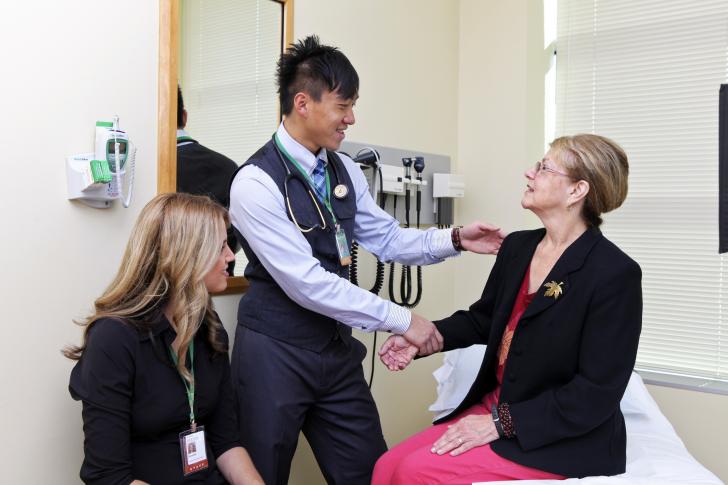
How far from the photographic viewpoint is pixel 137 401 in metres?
1.58

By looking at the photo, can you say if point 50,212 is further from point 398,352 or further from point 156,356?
point 398,352

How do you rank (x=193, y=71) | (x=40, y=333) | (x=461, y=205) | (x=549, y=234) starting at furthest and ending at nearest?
(x=461, y=205), (x=193, y=71), (x=549, y=234), (x=40, y=333)

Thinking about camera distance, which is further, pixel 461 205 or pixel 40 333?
pixel 461 205

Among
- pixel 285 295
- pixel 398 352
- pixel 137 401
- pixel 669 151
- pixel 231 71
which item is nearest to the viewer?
pixel 137 401

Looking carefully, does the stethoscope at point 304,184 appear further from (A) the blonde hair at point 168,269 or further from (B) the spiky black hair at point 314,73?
(A) the blonde hair at point 168,269

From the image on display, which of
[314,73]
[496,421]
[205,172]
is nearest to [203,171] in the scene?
[205,172]

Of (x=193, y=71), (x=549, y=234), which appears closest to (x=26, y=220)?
(x=193, y=71)

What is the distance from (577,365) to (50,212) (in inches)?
52.6

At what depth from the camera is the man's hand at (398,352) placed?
7.04 feet

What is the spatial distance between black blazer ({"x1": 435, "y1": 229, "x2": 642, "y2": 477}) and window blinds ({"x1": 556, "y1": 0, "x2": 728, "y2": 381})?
1.17m

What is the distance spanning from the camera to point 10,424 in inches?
67.5

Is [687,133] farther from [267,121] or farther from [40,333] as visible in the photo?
[40,333]

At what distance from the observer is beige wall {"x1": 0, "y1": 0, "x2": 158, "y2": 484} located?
5.59ft

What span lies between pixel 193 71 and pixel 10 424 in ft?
3.50
